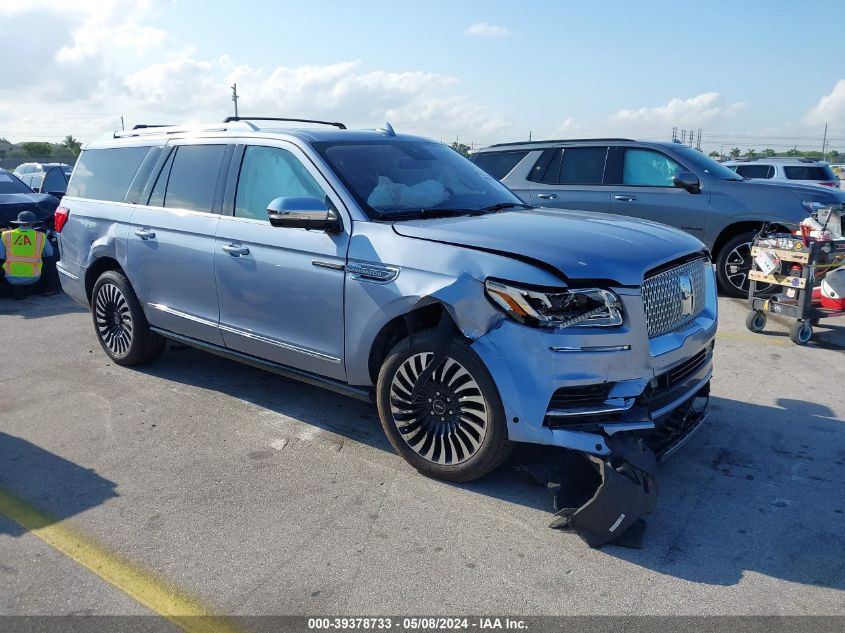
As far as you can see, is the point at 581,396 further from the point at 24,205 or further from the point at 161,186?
the point at 24,205

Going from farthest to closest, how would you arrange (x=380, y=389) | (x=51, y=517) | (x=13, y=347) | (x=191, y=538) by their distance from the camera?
(x=13, y=347), (x=380, y=389), (x=51, y=517), (x=191, y=538)

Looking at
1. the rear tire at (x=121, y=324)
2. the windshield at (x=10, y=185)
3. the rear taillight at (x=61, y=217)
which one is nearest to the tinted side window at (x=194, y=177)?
the rear tire at (x=121, y=324)

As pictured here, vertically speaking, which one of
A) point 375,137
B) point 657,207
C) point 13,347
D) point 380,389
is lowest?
point 13,347

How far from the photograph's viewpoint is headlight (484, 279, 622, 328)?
339 centimetres

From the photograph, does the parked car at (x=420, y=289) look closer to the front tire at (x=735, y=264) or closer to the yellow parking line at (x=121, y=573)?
the yellow parking line at (x=121, y=573)

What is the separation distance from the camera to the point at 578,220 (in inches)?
167

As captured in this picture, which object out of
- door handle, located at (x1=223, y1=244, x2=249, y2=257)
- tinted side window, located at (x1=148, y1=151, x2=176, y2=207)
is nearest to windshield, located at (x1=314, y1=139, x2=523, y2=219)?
door handle, located at (x1=223, y1=244, x2=249, y2=257)

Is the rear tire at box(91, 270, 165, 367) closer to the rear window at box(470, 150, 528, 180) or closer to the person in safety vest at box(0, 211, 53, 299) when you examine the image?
the person in safety vest at box(0, 211, 53, 299)

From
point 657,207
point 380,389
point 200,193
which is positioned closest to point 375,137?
point 200,193

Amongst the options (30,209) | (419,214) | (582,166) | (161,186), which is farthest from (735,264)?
(30,209)

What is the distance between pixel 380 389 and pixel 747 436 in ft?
7.77

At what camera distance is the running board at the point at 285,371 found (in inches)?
170

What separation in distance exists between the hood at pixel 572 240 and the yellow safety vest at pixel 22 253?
732 cm

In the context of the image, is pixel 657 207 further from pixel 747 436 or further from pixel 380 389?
pixel 380 389
